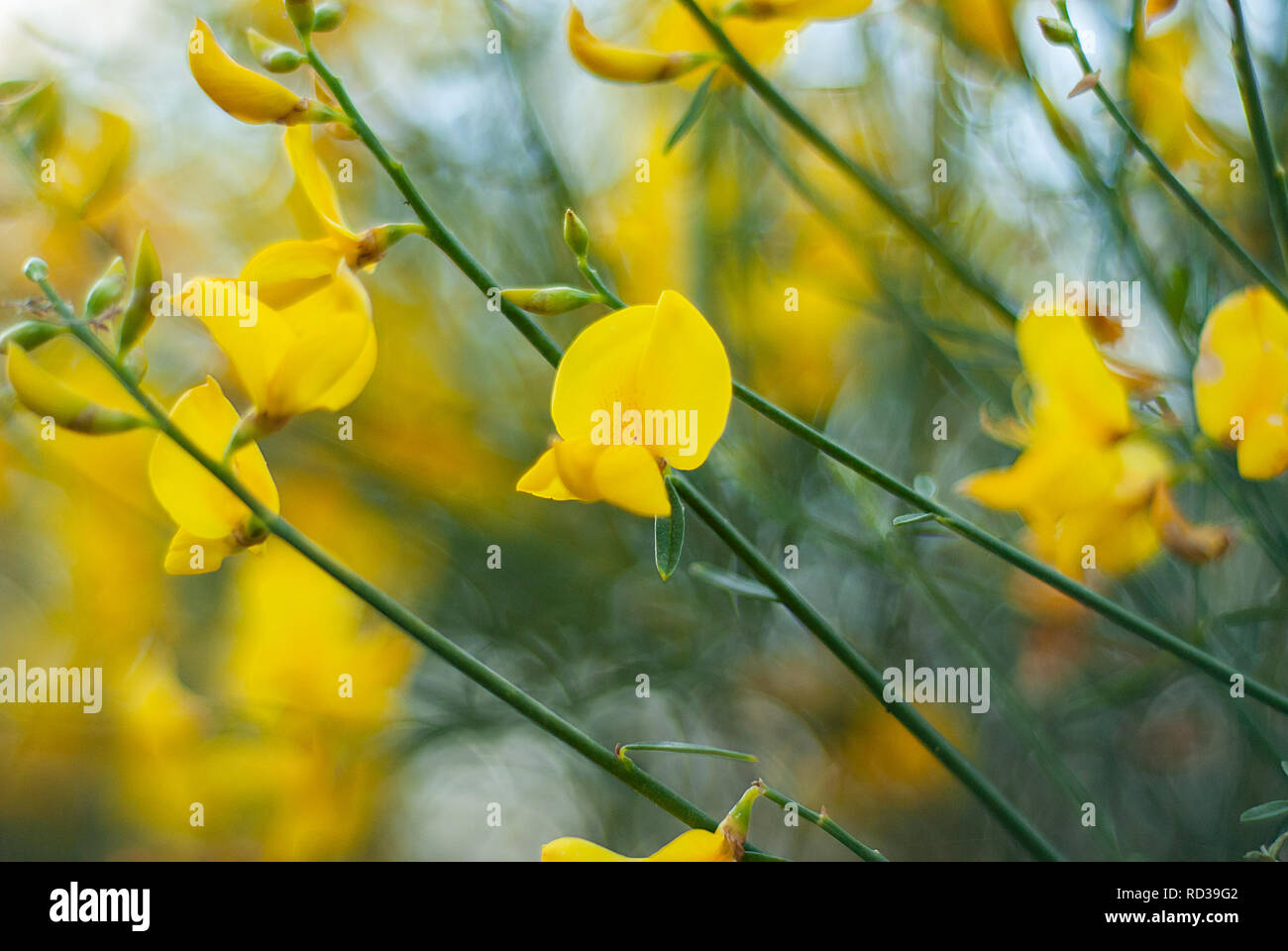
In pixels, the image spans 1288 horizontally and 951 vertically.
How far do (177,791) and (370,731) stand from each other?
0.11 meters

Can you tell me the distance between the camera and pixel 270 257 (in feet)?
0.82

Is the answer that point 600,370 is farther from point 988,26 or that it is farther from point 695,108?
point 988,26

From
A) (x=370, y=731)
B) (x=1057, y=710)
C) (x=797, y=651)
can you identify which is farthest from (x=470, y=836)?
(x=1057, y=710)

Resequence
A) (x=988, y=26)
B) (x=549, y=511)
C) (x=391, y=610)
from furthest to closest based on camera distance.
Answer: (x=549, y=511)
(x=988, y=26)
(x=391, y=610)

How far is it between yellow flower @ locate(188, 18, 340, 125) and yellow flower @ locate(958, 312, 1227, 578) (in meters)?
0.23

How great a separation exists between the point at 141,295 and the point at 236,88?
6 centimetres

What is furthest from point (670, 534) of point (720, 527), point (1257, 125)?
point (1257, 125)

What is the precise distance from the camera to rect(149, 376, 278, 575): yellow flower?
0.86 ft

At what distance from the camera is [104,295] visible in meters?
0.25

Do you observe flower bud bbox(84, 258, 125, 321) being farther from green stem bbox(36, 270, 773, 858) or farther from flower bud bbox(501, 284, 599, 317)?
flower bud bbox(501, 284, 599, 317)

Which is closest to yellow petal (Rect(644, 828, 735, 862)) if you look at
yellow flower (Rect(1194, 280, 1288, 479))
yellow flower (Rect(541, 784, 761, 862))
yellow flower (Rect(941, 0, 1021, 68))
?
yellow flower (Rect(541, 784, 761, 862))

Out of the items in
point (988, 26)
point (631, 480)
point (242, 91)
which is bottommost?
point (631, 480)
